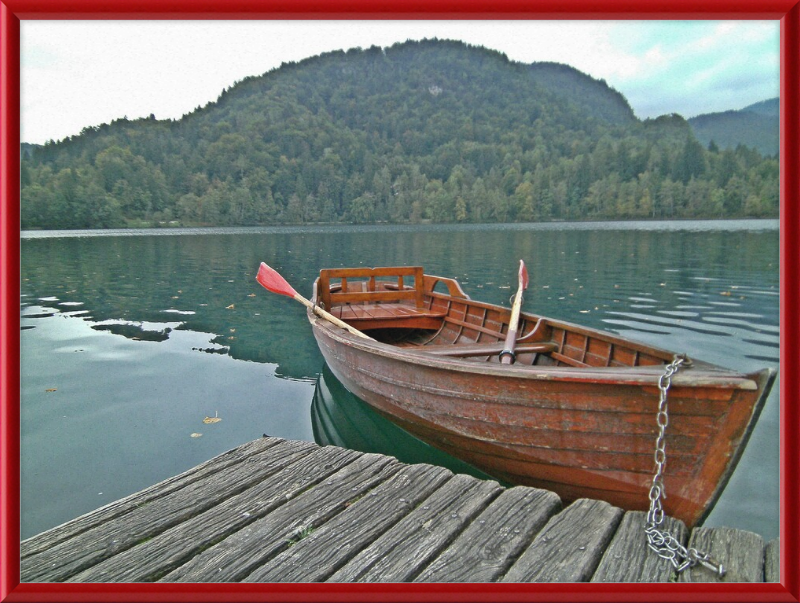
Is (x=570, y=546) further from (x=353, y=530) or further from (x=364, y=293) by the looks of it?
(x=364, y=293)

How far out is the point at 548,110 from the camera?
2992 inches

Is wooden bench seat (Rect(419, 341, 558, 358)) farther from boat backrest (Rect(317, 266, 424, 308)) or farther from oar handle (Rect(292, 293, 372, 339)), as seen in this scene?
boat backrest (Rect(317, 266, 424, 308))

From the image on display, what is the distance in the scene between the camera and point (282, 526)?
2729mm

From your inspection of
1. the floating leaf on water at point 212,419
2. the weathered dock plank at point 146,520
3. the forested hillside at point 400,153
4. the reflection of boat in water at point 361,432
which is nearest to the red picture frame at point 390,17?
the weathered dock plank at point 146,520

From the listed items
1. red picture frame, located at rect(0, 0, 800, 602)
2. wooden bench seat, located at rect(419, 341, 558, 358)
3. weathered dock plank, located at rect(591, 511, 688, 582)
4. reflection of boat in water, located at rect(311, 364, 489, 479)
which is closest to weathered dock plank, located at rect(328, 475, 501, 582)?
weathered dock plank, located at rect(591, 511, 688, 582)

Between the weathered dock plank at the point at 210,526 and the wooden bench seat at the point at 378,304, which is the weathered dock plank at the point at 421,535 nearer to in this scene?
the weathered dock plank at the point at 210,526

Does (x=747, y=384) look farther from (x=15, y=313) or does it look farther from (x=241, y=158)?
(x=241, y=158)

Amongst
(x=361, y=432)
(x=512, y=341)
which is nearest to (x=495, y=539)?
(x=512, y=341)

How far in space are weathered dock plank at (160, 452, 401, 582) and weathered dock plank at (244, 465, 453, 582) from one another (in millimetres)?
65

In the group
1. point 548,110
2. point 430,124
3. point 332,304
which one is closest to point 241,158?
point 430,124

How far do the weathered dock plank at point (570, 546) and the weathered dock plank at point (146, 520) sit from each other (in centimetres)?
174

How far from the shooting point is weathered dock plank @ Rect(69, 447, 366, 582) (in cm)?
238

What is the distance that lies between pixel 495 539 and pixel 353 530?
0.74 m
